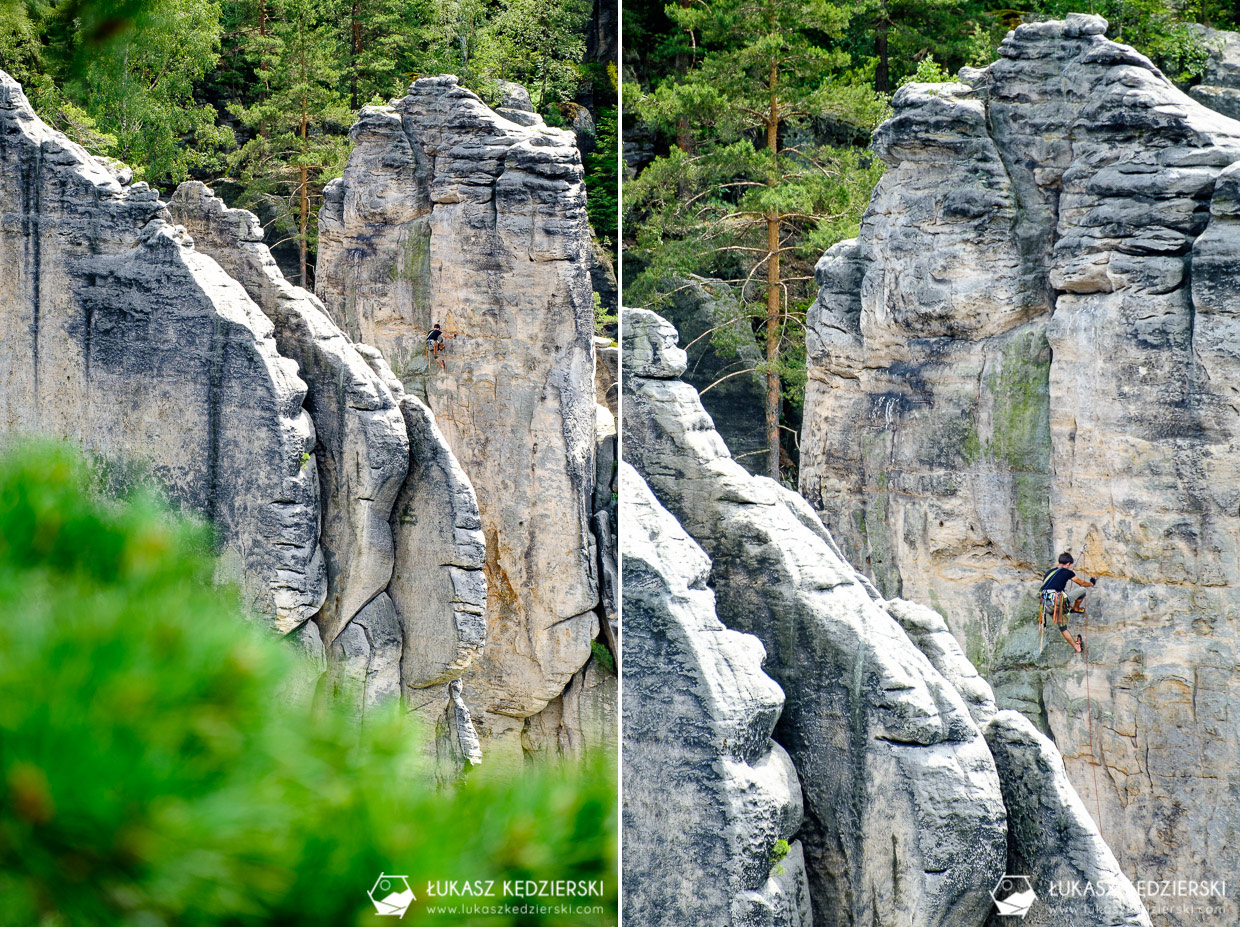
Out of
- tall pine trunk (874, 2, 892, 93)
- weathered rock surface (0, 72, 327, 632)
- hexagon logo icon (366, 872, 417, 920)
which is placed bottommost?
hexagon logo icon (366, 872, 417, 920)

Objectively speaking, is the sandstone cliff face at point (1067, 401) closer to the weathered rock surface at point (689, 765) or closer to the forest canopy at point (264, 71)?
the forest canopy at point (264, 71)

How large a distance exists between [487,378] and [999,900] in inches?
220

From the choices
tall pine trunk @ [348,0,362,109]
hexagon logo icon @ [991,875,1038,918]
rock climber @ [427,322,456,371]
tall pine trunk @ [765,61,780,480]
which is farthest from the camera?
tall pine trunk @ [765,61,780,480]

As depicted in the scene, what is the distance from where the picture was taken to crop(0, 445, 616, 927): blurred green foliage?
76.3 inches

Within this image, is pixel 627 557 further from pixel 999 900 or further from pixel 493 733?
pixel 999 900

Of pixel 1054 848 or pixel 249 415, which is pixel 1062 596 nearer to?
pixel 1054 848

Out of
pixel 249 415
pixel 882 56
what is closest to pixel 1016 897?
pixel 249 415

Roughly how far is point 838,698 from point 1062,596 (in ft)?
15.8

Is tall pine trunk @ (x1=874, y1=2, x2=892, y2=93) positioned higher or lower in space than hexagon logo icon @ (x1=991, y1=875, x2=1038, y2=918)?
higher

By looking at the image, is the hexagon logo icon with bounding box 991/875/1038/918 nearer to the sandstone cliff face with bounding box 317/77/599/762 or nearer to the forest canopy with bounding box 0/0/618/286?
the forest canopy with bounding box 0/0/618/286

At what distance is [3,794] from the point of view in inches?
76.9

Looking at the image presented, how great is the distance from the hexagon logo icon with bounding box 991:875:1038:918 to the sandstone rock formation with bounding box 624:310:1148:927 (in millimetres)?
48

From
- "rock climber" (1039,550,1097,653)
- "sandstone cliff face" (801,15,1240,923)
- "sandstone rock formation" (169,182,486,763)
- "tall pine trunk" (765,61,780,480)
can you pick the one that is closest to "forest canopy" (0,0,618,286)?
"sandstone rock formation" (169,182,486,763)

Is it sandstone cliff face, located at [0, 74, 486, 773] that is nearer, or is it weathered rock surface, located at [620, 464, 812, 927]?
sandstone cliff face, located at [0, 74, 486, 773]
